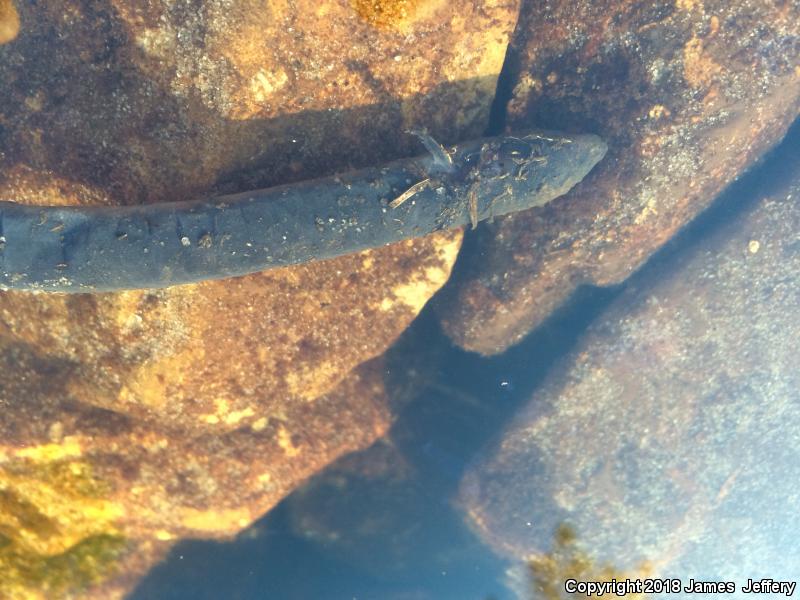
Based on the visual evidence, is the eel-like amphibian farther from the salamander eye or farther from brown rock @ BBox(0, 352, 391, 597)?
brown rock @ BBox(0, 352, 391, 597)

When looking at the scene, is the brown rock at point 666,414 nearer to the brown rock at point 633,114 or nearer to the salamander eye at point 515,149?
the brown rock at point 633,114

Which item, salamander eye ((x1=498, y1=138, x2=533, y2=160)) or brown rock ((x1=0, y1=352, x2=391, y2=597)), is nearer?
salamander eye ((x1=498, y1=138, x2=533, y2=160))

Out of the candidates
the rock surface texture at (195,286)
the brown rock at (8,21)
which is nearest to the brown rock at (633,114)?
the rock surface texture at (195,286)

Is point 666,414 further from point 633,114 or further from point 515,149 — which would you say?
point 515,149

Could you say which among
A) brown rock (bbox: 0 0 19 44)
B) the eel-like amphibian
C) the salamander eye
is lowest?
the eel-like amphibian

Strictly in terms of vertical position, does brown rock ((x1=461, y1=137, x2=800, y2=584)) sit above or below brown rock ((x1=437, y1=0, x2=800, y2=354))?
below

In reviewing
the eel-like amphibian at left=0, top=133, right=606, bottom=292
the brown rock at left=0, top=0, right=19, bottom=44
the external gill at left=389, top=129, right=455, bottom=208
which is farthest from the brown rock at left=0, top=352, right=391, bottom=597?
the brown rock at left=0, top=0, right=19, bottom=44

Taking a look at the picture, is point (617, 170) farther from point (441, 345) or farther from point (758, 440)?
point (758, 440)
